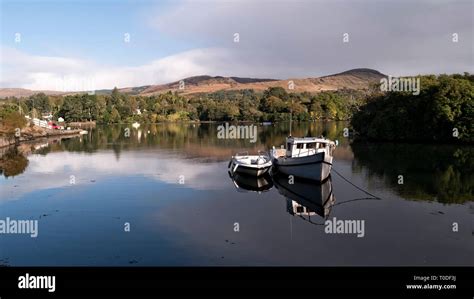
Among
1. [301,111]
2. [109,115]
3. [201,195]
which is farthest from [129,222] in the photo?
[301,111]

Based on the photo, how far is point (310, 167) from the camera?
123 ft

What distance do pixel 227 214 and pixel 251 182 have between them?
11920 millimetres

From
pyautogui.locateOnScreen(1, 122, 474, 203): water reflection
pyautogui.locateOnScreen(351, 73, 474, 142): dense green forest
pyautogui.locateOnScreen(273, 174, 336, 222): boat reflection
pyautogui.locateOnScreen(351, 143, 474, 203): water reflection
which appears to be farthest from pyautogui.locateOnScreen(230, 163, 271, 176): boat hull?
pyautogui.locateOnScreen(351, 73, 474, 142): dense green forest

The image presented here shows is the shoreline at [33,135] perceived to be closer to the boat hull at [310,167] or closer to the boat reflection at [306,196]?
the boat hull at [310,167]

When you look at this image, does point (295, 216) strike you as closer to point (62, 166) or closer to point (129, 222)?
point (129, 222)

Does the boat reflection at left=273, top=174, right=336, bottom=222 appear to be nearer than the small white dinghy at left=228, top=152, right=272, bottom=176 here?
Yes

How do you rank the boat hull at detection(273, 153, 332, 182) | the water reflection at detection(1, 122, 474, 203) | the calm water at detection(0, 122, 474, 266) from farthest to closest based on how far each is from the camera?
the boat hull at detection(273, 153, 332, 182)
the water reflection at detection(1, 122, 474, 203)
the calm water at detection(0, 122, 474, 266)

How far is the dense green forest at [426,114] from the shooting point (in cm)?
6806

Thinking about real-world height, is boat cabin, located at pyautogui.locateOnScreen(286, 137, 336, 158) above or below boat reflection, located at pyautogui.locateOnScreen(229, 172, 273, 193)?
above

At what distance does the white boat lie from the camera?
120ft

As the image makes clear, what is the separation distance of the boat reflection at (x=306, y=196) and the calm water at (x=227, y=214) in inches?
3.2

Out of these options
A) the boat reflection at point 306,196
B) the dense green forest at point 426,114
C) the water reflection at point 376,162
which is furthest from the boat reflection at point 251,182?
the dense green forest at point 426,114

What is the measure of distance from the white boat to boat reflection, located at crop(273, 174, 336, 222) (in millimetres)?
744

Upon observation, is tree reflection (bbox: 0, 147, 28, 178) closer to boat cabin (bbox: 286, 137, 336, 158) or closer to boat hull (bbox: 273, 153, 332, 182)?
boat hull (bbox: 273, 153, 332, 182)
